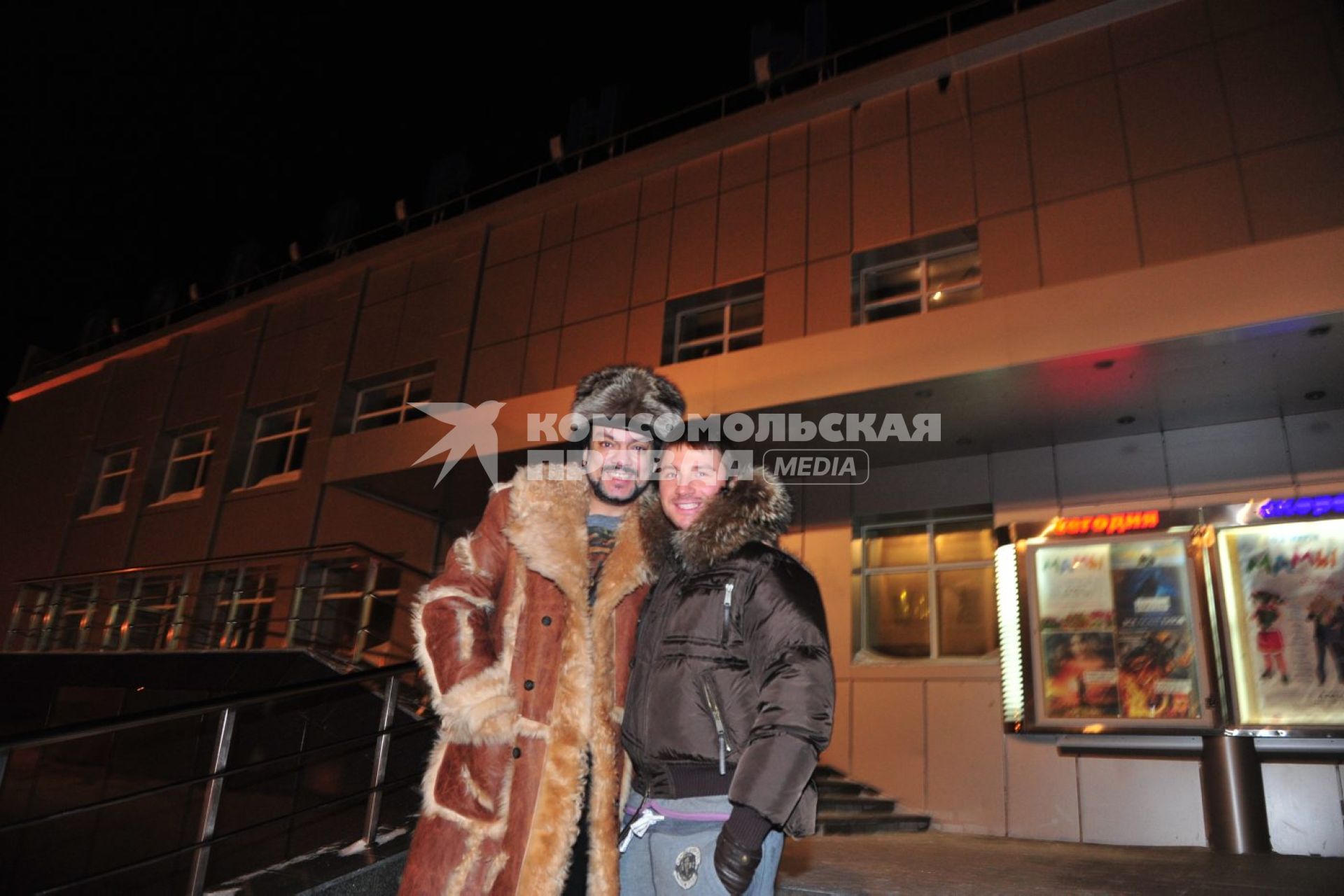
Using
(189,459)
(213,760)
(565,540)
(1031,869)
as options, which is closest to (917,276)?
(1031,869)

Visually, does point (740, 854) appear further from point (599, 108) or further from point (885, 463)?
point (599, 108)

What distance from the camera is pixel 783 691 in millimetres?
1798

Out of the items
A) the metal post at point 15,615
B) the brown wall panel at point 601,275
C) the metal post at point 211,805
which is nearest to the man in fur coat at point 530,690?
the metal post at point 211,805

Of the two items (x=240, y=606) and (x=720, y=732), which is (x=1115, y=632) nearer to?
(x=720, y=732)

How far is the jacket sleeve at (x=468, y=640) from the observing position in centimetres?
216

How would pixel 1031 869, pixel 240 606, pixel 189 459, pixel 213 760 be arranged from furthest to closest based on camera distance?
pixel 189 459, pixel 240 606, pixel 1031 869, pixel 213 760

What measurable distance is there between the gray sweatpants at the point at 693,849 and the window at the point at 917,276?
821 cm

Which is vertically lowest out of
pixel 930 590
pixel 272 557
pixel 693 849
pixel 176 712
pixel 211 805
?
pixel 211 805

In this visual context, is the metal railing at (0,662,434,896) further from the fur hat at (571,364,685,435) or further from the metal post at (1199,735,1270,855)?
the metal post at (1199,735,1270,855)

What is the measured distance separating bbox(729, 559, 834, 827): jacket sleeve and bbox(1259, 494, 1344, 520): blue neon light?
6095 millimetres

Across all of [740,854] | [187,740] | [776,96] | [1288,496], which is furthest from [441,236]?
[740,854]

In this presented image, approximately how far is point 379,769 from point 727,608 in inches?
Answer: 120

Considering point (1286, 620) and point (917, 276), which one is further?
point (917, 276)

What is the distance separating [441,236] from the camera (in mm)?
14016
